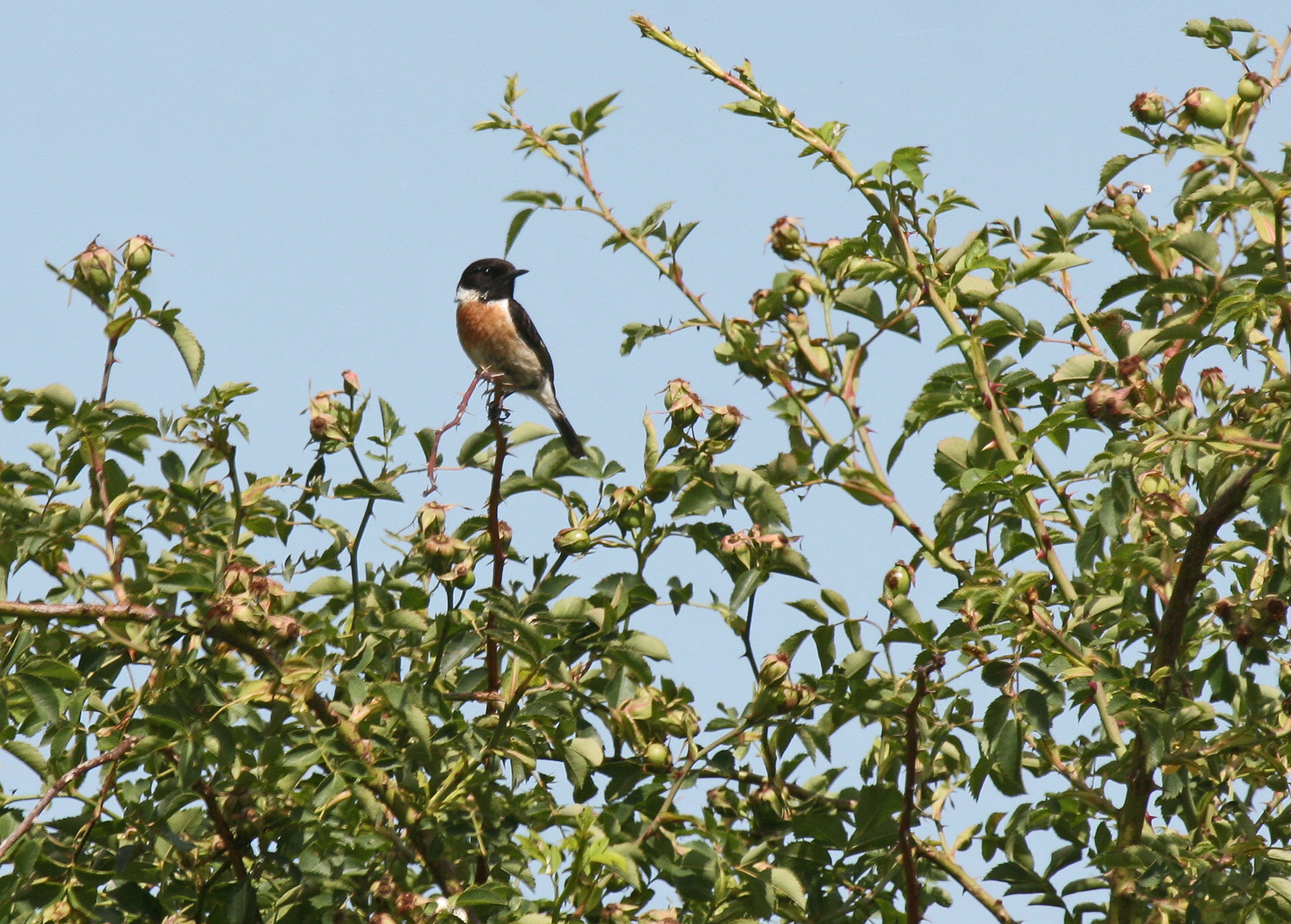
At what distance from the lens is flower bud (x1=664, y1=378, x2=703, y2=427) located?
2998 mm

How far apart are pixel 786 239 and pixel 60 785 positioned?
205cm

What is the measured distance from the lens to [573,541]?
10.00 feet

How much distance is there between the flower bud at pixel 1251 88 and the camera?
2.80m

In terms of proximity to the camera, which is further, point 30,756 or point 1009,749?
point 30,756

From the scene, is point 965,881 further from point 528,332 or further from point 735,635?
point 528,332

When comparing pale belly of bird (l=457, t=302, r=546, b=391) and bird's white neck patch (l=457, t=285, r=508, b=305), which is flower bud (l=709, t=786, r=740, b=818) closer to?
pale belly of bird (l=457, t=302, r=546, b=391)

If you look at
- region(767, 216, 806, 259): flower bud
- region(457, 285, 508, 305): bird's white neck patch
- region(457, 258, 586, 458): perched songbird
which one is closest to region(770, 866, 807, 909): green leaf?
region(767, 216, 806, 259): flower bud

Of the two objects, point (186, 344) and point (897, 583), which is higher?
point (186, 344)

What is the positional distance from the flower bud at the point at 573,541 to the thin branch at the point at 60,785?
37.1 inches

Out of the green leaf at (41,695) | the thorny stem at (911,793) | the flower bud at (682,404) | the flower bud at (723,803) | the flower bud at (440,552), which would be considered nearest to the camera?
the thorny stem at (911,793)

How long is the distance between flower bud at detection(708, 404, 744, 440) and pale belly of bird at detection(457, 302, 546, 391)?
484 centimetres

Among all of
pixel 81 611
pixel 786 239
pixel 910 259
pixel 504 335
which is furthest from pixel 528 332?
pixel 81 611

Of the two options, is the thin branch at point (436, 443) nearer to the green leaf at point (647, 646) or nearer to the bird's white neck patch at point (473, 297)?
the green leaf at point (647, 646)

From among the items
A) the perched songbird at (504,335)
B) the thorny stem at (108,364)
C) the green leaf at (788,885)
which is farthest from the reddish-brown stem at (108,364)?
the perched songbird at (504,335)
